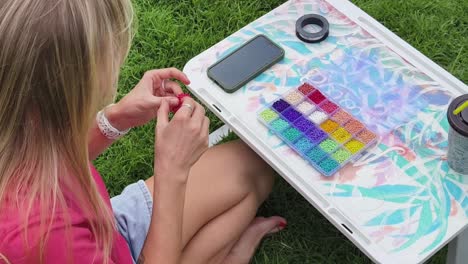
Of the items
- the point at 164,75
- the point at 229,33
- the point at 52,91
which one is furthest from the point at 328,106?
the point at 229,33

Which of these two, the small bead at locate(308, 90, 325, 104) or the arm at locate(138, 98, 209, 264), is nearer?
the arm at locate(138, 98, 209, 264)

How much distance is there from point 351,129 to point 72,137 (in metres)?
0.52

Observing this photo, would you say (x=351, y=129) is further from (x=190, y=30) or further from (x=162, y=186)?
(x=190, y=30)

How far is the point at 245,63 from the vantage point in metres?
1.31

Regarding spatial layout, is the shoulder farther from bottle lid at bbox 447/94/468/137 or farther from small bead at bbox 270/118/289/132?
bottle lid at bbox 447/94/468/137

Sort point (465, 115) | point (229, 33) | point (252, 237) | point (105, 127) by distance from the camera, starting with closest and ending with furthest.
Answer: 1. point (465, 115)
2. point (105, 127)
3. point (252, 237)
4. point (229, 33)

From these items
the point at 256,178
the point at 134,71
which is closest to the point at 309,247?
the point at 256,178

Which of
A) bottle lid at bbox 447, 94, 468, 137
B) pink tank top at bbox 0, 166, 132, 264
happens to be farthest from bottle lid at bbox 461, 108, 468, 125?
pink tank top at bbox 0, 166, 132, 264

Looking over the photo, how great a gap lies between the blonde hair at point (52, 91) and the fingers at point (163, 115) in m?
0.15

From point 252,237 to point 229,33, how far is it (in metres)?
0.62

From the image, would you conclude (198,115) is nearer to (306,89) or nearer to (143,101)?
(143,101)

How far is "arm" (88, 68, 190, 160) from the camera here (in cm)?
122

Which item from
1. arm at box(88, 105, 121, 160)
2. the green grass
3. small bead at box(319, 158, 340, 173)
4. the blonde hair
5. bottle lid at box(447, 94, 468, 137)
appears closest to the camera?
the blonde hair

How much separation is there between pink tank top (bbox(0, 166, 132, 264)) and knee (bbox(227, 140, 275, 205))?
1.35ft
